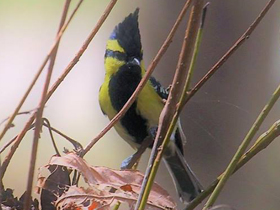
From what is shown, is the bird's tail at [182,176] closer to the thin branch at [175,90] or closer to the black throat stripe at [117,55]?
the black throat stripe at [117,55]

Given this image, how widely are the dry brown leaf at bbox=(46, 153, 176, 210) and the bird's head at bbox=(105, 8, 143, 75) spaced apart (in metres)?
0.29

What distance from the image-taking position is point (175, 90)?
29 centimetres

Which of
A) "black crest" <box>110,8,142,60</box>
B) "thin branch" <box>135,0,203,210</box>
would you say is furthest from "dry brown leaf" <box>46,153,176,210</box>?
"black crest" <box>110,8,142,60</box>

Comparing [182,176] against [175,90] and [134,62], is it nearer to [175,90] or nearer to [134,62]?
[134,62]

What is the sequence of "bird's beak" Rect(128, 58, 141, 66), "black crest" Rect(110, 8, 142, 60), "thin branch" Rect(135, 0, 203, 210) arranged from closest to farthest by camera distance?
"thin branch" Rect(135, 0, 203, 210) < "black crest" Rect(110, 8, 142, 60) < "bird's beak" Rect(128, 58, 141, 66)

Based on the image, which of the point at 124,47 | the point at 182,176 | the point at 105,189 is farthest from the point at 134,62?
the point at 105,189

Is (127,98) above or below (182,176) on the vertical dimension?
above

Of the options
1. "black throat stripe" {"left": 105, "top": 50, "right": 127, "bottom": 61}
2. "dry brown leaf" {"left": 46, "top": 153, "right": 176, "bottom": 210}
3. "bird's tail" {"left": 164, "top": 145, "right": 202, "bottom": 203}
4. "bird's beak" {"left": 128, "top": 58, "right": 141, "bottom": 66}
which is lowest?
"bird's tail" {"left": 164, "top": 145, "right": 202, "bottom": 203}

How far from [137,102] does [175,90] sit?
0.48 m

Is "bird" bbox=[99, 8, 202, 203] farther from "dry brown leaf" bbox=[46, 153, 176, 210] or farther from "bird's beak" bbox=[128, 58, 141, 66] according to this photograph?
"dry brown leaf" bbox=[46, 153, 176, 210]

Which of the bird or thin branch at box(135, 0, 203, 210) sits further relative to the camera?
the bird

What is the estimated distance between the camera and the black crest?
0.61 metres

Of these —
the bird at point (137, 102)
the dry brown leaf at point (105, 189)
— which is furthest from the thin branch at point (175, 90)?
the bird at point (137, 102)

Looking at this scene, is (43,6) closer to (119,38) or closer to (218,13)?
(119,38)
